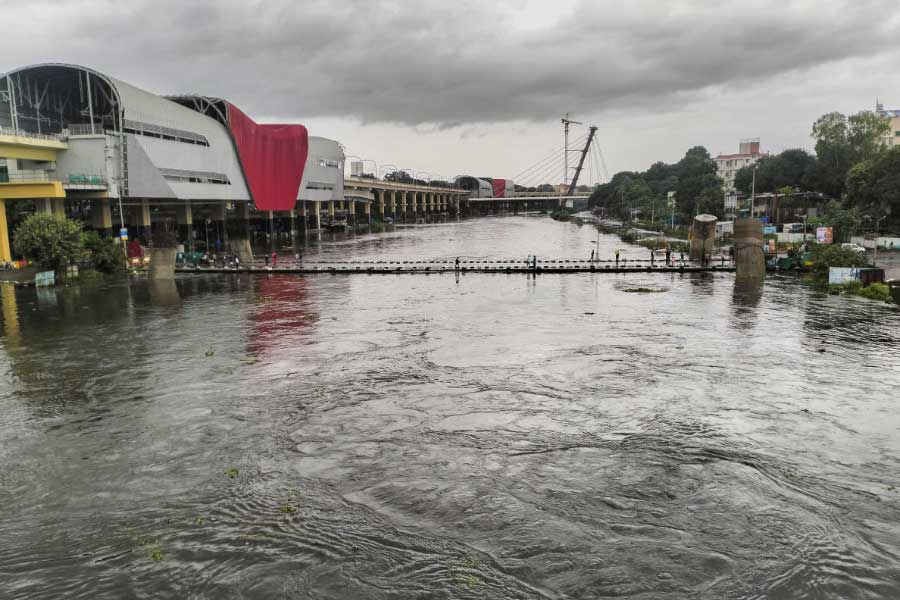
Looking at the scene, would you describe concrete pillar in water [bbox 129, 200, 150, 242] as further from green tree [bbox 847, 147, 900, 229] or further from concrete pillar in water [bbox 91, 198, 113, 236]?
green tree [bbox 847, 147, 900, 229]

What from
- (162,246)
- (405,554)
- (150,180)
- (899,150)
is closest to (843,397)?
(405,554)

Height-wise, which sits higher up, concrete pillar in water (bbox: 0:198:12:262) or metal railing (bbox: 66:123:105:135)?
metal railing (bbox: 66:123:105:135)

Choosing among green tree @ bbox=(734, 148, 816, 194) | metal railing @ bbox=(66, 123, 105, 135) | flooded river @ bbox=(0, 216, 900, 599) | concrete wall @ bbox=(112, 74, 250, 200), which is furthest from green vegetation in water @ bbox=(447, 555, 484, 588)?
green tree @ bbox=(734, 148, 816, 194)

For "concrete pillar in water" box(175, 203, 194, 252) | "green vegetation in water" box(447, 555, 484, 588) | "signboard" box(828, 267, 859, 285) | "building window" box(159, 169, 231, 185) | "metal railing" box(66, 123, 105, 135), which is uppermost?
"metal railing" box(66, 123, 105, 135)

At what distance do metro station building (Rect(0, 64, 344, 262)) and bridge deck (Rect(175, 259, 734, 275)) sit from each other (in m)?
11.6

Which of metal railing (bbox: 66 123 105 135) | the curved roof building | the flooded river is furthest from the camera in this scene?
metal railing (bbox: 66 123 105 135)

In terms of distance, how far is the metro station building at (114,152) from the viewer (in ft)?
178

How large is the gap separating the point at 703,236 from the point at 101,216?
57014 millimetres

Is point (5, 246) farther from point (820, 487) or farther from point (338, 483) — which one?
point (820, 487)

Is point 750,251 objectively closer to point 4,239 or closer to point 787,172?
point 4,239

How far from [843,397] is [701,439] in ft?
22.5

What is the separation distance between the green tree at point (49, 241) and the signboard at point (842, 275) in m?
55.6

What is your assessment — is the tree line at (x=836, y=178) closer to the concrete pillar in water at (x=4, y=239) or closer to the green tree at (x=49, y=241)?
the green tree at (x=49, y=241)

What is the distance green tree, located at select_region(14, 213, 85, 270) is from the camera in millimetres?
47875
